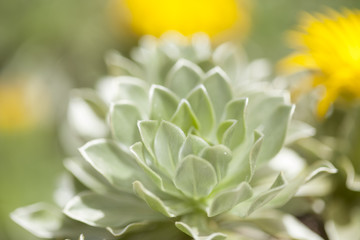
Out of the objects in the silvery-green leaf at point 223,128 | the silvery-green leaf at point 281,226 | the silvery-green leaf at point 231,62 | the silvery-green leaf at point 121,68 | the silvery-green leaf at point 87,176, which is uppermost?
the silvery-green leaf at point 121,68

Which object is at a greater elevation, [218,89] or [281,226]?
[218,89]

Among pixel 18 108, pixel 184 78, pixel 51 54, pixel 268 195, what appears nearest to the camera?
pixel 268 195

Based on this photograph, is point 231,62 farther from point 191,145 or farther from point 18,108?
point 18,108

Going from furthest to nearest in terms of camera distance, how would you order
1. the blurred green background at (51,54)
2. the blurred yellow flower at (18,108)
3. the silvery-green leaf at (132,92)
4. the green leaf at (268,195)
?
the blurred yellow flower at (18,108) → the blurred green background at (51,54) → the silvery-green leaf at (132,92) → the green leaf at (268,195)

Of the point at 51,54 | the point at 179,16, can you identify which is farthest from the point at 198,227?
the point at 51,54

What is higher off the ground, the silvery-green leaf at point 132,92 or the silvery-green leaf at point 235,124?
the silvery-green leaf at point 132,92

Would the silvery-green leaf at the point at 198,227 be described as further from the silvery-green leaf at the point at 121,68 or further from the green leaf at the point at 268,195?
the silvery-green leaf at the point at 121,68

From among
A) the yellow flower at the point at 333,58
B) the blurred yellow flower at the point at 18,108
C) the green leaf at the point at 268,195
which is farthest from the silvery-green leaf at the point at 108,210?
the blurred yellow flower at the point at 18,108
